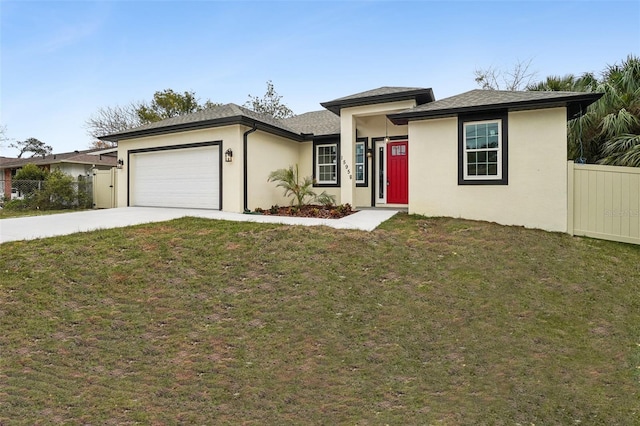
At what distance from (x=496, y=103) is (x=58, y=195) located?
16959 millimetres

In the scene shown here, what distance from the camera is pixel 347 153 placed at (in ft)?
37.1

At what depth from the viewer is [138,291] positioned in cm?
484

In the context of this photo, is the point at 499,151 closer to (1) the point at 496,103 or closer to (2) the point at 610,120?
(1) the point at 496,103

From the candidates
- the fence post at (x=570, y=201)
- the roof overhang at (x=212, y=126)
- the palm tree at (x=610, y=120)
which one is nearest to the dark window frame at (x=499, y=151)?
the fence post at (x=570, y=201)

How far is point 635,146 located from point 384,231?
6593 millimetres

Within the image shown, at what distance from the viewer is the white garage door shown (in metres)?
11.3

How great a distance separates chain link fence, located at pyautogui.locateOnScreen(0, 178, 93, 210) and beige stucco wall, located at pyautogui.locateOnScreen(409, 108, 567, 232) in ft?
46.6

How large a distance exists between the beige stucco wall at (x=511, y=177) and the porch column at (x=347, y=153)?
207cm

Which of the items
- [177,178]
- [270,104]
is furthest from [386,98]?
[270,104]

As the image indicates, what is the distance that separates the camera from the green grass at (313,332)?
9.29 feet

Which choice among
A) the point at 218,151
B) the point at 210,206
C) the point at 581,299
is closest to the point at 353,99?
the point at 218,151

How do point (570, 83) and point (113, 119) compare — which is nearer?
point (570, 83)

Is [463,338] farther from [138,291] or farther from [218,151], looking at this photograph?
[218,151]

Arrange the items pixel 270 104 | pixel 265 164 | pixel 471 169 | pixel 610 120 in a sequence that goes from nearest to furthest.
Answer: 1. pixel 471 169
2. pixel 610 120
3. pixel 265 164
4. pixel 270 104
